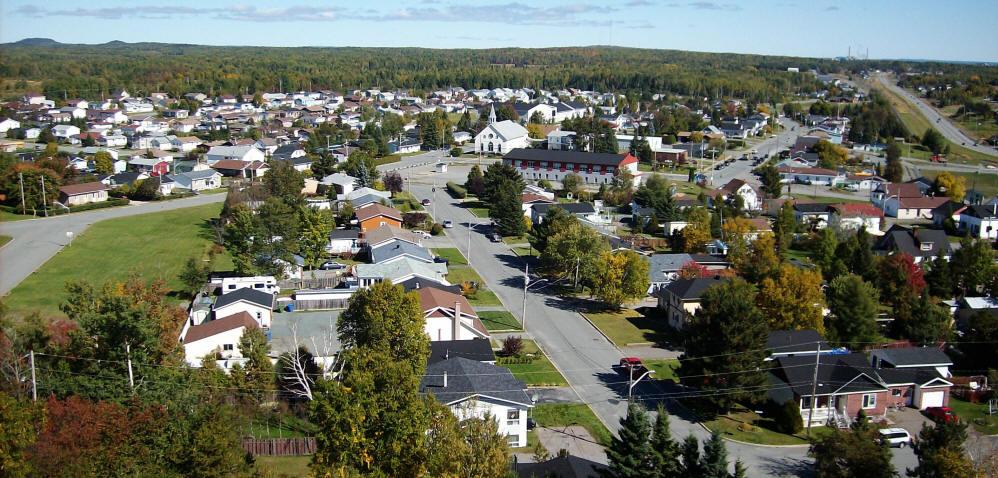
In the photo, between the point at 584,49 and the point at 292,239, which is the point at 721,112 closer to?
the point at 292,239

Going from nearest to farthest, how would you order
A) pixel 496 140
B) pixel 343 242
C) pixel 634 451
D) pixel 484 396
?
pixel 634 451 < pixel 484 396 < pixel 343 242 < pixel 496 140

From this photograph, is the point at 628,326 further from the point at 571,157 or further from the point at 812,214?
the point at 571,157

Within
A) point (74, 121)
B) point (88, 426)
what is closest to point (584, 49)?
point (74, 121)

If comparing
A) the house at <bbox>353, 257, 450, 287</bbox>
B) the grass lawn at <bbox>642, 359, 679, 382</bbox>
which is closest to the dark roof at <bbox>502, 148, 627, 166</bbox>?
the house at <bbox>353, 257, 450, 287</bbox>

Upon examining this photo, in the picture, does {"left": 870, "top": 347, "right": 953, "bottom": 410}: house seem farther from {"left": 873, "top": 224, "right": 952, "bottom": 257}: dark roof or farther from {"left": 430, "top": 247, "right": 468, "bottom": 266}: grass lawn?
{"left": 430, "top": 247, "right": 468, "bottom": 266}: grass lawn

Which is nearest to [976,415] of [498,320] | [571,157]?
[498,320]
